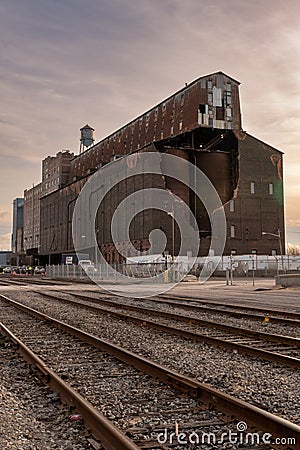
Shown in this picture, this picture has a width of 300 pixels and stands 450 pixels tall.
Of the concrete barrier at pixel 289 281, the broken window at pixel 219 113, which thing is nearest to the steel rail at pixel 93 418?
the concrete barrier at pixel 289 281

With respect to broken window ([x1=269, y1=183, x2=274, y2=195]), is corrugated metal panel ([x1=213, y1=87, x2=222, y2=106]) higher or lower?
higher

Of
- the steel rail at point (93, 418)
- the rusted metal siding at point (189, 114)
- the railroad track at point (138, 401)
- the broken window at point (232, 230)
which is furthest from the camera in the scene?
the broken window at point (232, 230)

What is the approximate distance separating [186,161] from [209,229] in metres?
8.00

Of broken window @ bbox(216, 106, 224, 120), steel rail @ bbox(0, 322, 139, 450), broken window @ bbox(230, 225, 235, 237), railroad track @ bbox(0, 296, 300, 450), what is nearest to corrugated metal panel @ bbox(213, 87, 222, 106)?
broken window @ bbox(216, 106, 224, 120)

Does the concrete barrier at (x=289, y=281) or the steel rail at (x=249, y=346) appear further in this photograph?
the concrete barrier at (x=289, y=281)

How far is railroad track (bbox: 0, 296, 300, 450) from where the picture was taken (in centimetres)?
435

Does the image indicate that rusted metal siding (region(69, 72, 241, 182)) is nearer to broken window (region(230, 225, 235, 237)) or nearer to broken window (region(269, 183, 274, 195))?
broken window (region(269, 183, 274, 195))

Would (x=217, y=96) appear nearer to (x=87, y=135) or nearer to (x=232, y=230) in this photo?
(x=232, y=230)

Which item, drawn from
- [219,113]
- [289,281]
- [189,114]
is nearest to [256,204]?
[219,113]

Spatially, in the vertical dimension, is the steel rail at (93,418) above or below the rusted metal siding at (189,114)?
below

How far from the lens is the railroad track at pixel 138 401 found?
435 centimetres

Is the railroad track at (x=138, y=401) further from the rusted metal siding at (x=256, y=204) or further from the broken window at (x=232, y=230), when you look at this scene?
the rusted metal siding at (x=256, y=204)

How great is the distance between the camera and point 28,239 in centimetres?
11756

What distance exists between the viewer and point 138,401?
218 inches
